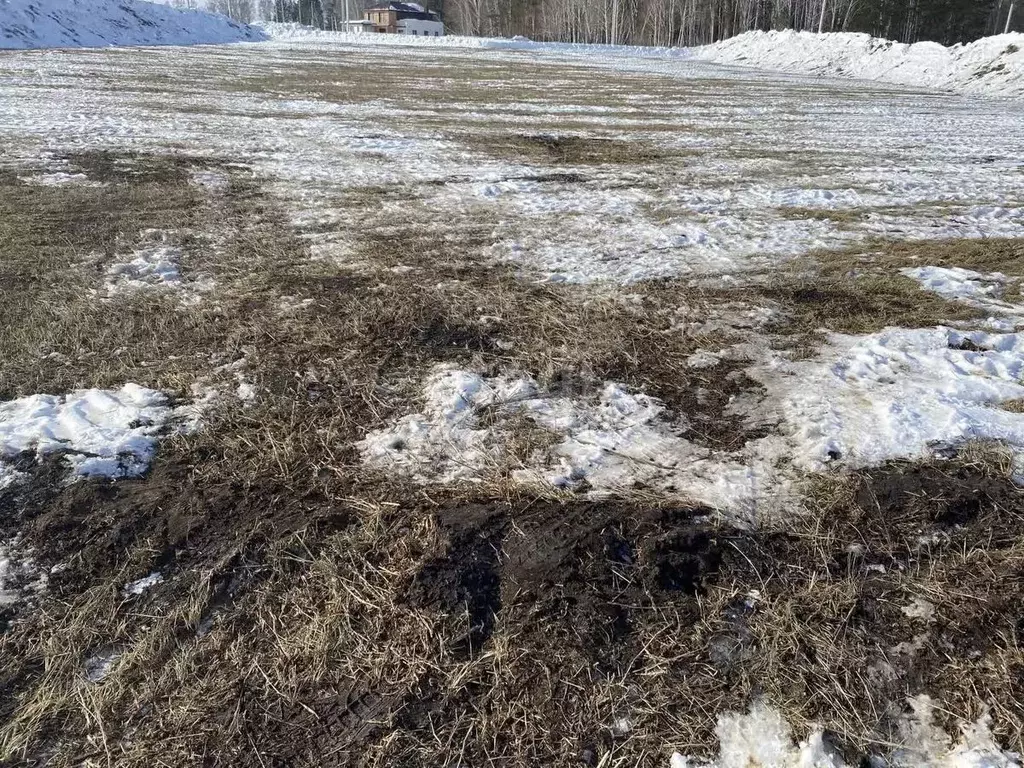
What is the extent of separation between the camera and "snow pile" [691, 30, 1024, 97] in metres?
23.5

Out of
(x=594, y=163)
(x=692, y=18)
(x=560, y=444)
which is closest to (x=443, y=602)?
(x=560, y=444)

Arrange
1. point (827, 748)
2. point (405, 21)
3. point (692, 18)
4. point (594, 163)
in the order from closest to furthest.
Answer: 1. point (827, 748)
2. point (594, 163)
3. point (692, 18)
4. point (405, 21)

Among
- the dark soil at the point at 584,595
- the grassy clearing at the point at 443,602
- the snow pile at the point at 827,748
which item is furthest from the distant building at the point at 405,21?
the snow pile at the point at 827,748

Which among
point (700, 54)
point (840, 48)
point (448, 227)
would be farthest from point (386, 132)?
point (700, 54)

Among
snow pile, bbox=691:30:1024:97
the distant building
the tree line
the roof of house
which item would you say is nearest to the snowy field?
snow pile, bbox=691:30:1024:97

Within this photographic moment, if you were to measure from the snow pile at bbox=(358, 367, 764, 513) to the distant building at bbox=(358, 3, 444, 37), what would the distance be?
8954cm

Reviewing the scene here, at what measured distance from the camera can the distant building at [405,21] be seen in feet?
268

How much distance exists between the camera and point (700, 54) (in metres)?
50.2

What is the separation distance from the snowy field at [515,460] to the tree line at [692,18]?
48343mm

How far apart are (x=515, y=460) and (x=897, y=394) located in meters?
2.38

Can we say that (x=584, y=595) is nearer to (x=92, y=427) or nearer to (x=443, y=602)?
(x=443, y=602)

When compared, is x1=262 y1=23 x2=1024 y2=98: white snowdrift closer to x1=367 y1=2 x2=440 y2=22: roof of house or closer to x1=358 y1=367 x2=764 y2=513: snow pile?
x1=358 y1=367 x2=764 y2=513: snow pile

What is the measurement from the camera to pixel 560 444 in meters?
3.33

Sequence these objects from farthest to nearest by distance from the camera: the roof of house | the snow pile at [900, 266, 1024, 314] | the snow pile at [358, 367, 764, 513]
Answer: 1. the roof of house
2. the snow pile at [900, 266, 1024, 314]
3. the snow pile at [358, 367, 764, 513]
